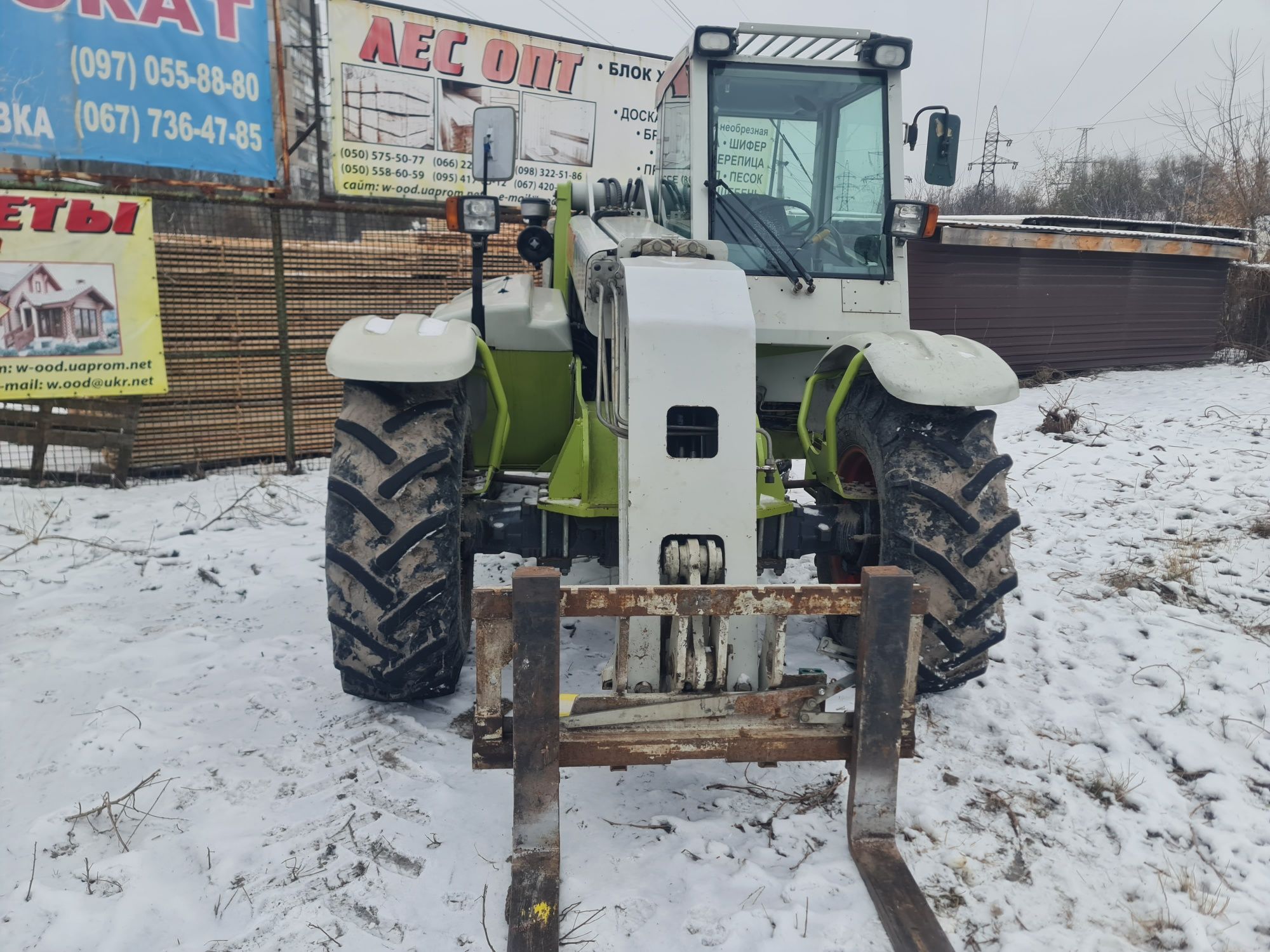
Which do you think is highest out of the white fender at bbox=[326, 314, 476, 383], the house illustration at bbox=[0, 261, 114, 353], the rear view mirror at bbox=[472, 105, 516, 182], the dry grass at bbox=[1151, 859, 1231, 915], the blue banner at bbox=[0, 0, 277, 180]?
the blue banner at bbox=[0, 0, 277, 180]

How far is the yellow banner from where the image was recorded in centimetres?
659

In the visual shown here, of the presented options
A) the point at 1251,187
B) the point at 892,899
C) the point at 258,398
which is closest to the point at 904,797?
the point at 892,899

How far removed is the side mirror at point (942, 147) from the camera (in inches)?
160

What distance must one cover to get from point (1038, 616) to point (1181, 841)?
182cm

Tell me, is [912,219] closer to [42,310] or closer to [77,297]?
Result: [77,297]

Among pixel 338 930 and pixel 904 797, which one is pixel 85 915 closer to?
pixel 338 930

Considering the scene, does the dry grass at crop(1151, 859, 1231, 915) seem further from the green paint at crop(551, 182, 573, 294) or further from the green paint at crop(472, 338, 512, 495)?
the green paint at crop(551, 182, 573, 294)

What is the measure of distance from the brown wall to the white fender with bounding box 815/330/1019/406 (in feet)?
22.4

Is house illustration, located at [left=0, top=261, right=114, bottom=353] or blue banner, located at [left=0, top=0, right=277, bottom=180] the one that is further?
blue banner, located at [left=0, top=0, right=277, bottom=180]

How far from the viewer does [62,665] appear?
3916mm

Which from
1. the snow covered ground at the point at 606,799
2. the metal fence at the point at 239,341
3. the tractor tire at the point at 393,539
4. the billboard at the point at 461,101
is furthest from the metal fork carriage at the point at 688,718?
the billboard at the point at 461,101

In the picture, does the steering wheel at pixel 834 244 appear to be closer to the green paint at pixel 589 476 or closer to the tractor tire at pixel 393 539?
the green paint at pixel 589 476

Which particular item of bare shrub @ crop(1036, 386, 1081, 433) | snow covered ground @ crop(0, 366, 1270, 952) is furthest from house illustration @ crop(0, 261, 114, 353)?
bare shrub @ crop(1036, 386, 1081, 433)

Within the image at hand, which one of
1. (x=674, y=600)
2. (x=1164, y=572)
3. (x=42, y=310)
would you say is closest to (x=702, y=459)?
(x=674, y=600)
